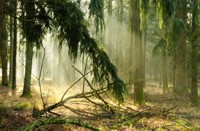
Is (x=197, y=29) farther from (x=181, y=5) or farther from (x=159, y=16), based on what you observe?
(x=159, y=16)

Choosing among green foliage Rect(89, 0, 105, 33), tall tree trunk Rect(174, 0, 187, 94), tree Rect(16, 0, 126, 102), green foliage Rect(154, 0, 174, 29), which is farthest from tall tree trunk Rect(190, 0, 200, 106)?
green foliage Rect(89, 0, 105, 33)

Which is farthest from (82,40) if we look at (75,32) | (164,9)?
(164,9)

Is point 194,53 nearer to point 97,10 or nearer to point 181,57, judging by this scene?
point 181,57

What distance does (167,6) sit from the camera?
8008 millimetres

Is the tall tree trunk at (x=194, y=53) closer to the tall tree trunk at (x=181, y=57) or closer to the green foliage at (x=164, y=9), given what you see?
the tall tree trunk at (x=181, y=57)

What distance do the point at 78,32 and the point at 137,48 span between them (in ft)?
21.1

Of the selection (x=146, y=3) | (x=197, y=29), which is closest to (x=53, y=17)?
Answer: (x=146, y=3)

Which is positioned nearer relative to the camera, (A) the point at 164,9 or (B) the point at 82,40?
(B) the point at 82,40

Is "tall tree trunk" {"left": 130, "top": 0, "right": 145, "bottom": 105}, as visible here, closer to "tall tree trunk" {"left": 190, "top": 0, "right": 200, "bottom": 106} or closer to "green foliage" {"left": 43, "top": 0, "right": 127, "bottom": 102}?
"tall tree trunk" {"left": 190, "top": 0, "right": 200, "bottom": 106}

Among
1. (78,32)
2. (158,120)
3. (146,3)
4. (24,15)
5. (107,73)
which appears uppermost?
(146,3)

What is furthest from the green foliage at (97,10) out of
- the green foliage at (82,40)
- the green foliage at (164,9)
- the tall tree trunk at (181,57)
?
the tall tree trunk at (181,57)

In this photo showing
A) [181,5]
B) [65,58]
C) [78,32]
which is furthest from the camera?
[65,58]

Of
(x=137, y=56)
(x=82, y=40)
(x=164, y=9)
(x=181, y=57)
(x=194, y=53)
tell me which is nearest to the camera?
(x=82, y=40)

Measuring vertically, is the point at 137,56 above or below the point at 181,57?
above
